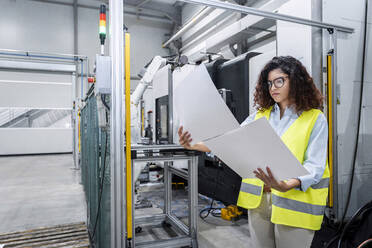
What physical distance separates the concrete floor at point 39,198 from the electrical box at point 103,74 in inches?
79.4

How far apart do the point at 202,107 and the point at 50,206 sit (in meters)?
3.34

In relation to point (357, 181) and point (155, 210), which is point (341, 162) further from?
point (155, 210)

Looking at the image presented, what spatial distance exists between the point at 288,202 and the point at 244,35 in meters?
3.65

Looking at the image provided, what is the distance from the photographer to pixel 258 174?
91cm

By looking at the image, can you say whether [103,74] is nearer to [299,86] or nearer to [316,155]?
[299,86]

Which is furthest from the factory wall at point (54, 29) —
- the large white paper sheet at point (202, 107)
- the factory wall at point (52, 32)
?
the large white paper sheet at point (202, 107)

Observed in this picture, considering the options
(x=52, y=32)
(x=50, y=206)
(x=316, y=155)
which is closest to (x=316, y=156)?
(x=316, y=155)

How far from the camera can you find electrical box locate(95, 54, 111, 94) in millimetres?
1512

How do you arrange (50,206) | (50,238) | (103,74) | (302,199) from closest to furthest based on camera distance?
(302,199)
(103,74)
(50,238)
(50,206)

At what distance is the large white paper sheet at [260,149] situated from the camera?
79 centimetres

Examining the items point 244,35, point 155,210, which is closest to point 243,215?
point 155,210

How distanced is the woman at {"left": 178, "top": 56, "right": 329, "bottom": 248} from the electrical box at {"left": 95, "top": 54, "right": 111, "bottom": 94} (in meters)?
0.72

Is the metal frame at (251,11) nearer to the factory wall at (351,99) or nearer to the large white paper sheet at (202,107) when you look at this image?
the factory wall at (351,99)

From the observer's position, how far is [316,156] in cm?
92
